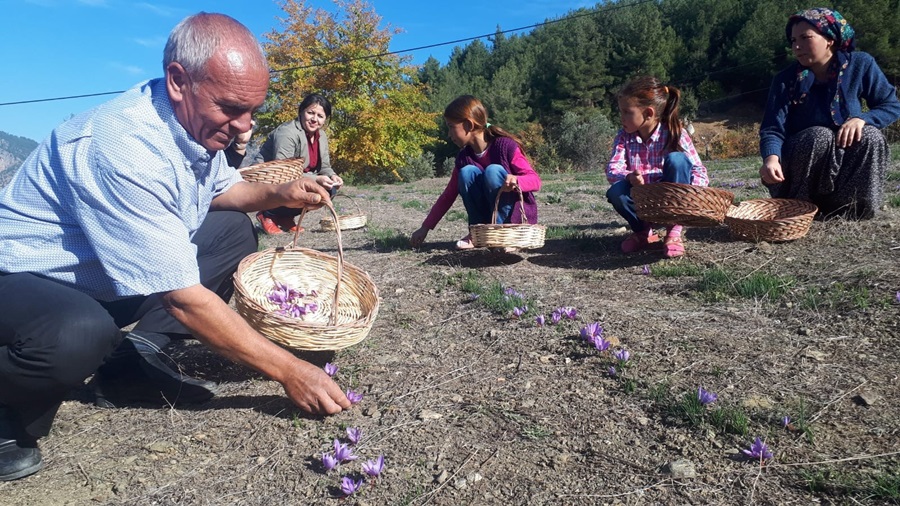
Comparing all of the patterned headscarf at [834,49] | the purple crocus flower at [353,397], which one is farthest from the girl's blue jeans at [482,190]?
the purple crocus flower at [353,397]

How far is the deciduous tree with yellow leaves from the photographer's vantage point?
26.7 m

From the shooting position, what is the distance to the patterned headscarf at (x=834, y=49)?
15.3ft

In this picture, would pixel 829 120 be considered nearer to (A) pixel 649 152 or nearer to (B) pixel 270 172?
(A) pixel 649 152

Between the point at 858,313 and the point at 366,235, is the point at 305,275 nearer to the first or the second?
the point at 858,313

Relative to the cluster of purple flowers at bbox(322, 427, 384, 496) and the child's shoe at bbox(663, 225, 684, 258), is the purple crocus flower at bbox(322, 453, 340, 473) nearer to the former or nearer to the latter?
the cluster of purple flowers at bbox(322, 427, 384, 496)

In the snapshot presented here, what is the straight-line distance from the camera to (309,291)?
3641mm

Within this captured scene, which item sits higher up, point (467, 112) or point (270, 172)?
point (467, 112)

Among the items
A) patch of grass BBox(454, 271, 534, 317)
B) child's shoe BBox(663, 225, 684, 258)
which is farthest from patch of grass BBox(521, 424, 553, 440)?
child's shoe BBox(663, 225, 684, 258)

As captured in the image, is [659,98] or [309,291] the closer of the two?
[309,291]

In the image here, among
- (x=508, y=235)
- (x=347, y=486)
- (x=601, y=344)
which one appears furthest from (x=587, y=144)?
(x=347, y=486)

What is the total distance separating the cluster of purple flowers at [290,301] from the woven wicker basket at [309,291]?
0.03 metres

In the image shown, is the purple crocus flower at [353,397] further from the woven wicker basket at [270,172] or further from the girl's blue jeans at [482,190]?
the woven wicker basket at [270,172]

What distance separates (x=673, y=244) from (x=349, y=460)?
11.2 ft

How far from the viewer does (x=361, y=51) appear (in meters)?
28.0
